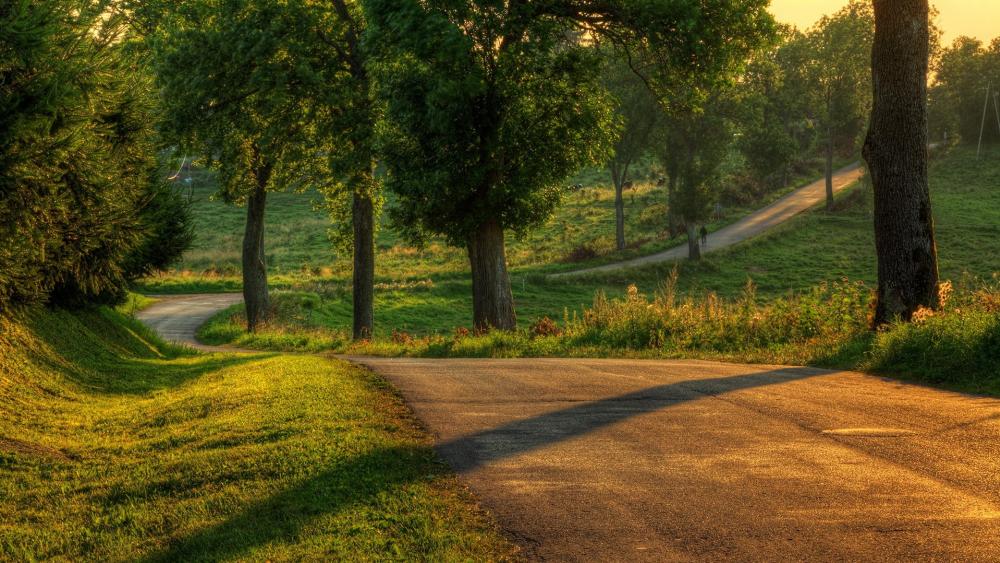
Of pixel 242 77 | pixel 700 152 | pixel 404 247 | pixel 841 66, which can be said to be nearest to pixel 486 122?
pixel 242 77

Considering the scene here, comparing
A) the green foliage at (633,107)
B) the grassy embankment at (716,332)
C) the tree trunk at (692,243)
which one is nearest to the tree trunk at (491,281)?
the grassy embankment at (716,332)

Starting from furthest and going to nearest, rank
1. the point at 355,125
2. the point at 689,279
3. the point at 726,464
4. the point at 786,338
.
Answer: the point at 689,279 < the point at 355,125 < the point at 786,338 < the point at 726,464

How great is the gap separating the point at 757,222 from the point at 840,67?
47.2 ft

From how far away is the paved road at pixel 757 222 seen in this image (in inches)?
2149

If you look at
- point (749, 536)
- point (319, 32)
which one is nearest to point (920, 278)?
point (749, 536)

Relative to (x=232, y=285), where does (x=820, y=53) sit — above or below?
above

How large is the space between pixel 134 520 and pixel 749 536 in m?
4.32

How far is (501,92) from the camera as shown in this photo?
21.5 metres

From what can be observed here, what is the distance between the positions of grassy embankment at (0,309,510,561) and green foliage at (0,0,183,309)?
1.54m

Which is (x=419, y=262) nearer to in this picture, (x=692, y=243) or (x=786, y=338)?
(x=692, y=243)

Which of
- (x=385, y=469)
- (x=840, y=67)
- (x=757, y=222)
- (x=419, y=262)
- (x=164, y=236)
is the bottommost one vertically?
(x=419, y=262)

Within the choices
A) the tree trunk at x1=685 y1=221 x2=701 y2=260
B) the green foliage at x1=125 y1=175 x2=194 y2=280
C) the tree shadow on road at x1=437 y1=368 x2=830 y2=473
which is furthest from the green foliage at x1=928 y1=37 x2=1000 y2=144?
the tree shadow on road at x1=437 y1=368 x2=830 y2=473

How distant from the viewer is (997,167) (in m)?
88.2

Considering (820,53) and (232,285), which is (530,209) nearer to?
(232,285)
